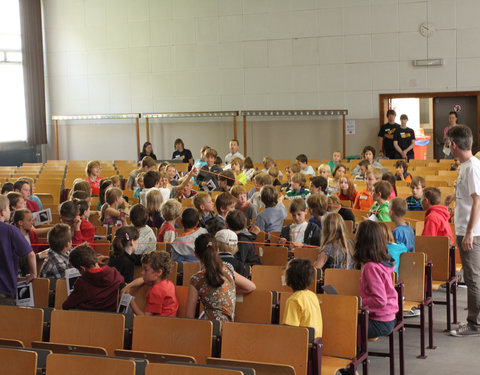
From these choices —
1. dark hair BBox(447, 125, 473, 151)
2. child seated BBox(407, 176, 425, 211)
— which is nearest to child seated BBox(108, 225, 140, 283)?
dark hair BBox(447, 125, 473, 151)

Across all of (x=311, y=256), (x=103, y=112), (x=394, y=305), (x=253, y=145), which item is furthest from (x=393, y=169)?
(x=103, y=112)

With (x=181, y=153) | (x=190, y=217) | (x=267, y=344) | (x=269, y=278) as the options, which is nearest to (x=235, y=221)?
(x=190, y=217)

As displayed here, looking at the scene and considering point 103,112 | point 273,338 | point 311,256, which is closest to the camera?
point 273,338

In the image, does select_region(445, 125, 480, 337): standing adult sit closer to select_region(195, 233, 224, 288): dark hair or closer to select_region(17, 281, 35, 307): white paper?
select_region(195, 233, 224, 288): dark hair

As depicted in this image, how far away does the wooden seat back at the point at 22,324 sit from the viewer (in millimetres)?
3830

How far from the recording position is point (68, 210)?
5715 millimetres

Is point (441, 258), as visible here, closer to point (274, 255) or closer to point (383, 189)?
point (383, 189)

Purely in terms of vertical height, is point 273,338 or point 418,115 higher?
point 418,115

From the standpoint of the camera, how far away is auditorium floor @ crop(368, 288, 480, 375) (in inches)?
183

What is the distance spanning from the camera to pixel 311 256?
5.29 metres

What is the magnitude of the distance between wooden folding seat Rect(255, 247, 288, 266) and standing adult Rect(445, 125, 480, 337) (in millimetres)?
1521

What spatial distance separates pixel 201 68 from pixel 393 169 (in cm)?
644

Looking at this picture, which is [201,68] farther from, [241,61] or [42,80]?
[42,80]

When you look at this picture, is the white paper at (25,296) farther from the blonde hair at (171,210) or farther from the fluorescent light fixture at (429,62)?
the fluorescent light fixture at (429,62)
